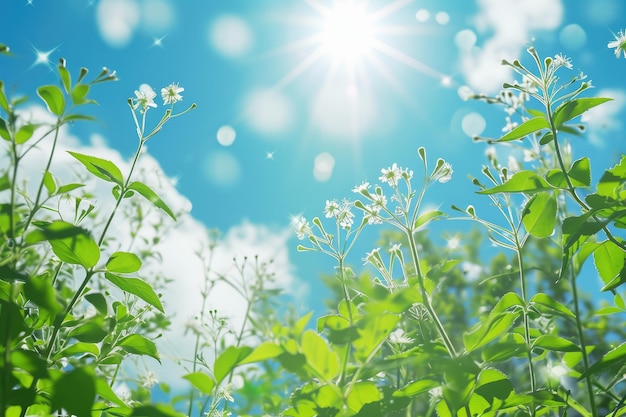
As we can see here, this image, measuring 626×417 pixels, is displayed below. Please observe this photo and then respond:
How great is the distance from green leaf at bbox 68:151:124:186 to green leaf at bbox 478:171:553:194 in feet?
3.66

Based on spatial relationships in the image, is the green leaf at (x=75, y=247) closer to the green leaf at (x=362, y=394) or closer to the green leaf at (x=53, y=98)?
the green leaf at (x=53, y=98)

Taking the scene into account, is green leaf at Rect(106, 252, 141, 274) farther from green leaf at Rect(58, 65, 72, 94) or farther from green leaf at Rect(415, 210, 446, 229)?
green leaf at Rect(415, 210, 446, 229)

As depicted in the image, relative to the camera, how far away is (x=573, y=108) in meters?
1.53

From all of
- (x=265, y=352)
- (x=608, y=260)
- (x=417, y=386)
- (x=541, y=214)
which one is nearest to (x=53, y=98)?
(x=265, y=352)

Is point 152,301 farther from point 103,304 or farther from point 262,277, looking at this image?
point 262,277

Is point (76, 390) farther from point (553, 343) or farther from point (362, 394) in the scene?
point (553, 343)

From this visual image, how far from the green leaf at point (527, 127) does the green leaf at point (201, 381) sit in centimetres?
109

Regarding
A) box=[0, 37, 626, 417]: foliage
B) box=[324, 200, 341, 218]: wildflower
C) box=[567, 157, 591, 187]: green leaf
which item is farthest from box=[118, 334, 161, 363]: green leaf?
box=[567, 157, 591, 187]: green leaf

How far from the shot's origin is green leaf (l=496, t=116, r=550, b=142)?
4.98 ft

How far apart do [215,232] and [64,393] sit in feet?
10.1

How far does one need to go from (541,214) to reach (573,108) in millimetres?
331

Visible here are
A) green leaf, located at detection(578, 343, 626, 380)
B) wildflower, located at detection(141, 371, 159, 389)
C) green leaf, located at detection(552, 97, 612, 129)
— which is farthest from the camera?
wildflower, located at detection(141, 371, 159, 389)

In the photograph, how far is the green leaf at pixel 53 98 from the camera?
1.22 m

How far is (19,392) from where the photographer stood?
102 cm
